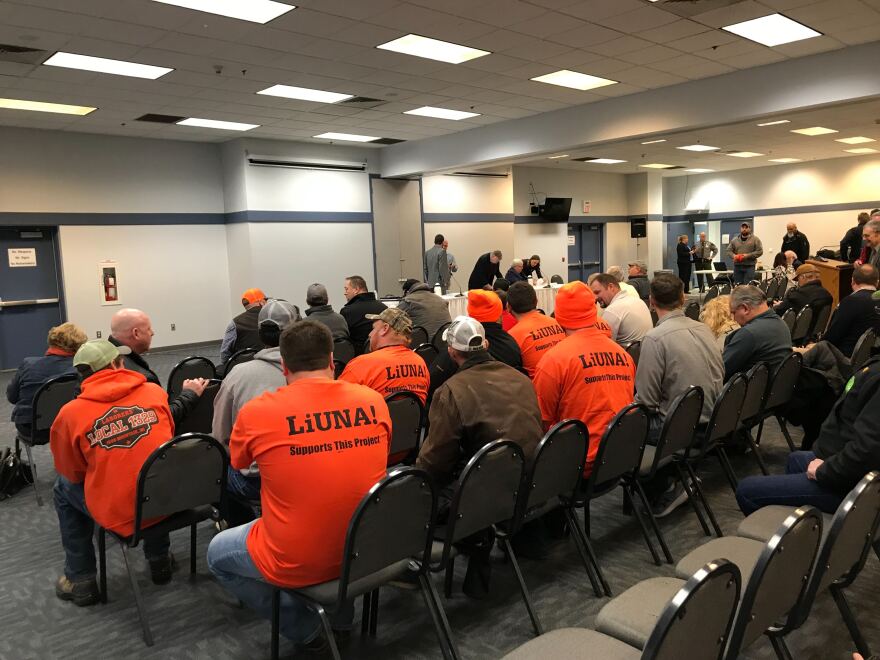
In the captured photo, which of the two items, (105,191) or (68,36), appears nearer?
(68,36)

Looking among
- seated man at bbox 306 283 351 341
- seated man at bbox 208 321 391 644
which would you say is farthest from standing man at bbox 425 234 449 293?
seated man at bbox 208 321 391 644

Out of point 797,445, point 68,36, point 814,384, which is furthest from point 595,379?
point 68,36

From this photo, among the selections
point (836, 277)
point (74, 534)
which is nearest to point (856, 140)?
point (836, 277)

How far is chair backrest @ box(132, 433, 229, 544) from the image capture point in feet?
8.29

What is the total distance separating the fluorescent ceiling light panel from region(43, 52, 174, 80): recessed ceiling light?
1.79 m

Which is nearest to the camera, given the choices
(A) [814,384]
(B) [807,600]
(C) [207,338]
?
(B) [807,600]

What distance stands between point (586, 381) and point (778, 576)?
4.87 ft

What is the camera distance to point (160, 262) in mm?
10977

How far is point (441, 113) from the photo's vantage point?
31.9 feet

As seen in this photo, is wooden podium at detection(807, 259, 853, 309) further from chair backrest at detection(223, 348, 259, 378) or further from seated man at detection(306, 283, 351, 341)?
chair backrest at detection(223, 348, 259, 378)

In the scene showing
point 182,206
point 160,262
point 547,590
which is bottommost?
point 547,590

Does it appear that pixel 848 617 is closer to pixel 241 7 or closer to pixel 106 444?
pixel 106 444

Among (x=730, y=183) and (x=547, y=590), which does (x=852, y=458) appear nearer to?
(x=547, y=590)

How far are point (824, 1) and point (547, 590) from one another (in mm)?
5776
